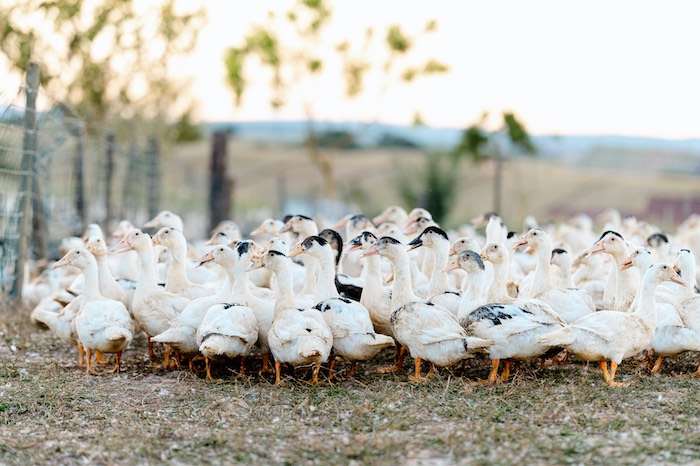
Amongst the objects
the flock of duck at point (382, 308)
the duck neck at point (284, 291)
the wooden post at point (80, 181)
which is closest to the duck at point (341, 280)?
the flock of duck at point (382, 308)

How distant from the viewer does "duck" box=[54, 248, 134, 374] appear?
7.07 m

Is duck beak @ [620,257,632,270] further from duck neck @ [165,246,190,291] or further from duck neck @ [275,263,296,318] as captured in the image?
duck neck @ [165,246,190,291]

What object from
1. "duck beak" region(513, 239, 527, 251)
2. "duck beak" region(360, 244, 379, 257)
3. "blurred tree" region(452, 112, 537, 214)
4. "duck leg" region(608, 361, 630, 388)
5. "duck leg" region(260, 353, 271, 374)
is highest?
"blurred tree" region(452, 112, 537, 214)

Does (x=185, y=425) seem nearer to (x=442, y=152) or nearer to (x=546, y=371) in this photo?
(x=546, y=371)

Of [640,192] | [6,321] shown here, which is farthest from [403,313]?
[640,192]

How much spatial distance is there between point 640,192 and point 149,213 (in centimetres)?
1850

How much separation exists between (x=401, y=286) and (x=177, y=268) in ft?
7.33

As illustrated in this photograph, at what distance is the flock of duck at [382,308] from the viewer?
6.53m

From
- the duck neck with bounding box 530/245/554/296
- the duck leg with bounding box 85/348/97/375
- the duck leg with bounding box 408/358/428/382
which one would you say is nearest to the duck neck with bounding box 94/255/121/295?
the duck leg with bounding box 85/348/97/375

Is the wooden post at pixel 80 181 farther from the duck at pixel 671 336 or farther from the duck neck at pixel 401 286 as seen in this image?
the duck at pixel 671 336

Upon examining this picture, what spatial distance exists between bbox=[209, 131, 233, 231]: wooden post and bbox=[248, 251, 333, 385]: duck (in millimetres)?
8873

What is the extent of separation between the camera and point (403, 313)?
6801mm

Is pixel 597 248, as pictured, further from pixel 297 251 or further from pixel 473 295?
pixel 297 251

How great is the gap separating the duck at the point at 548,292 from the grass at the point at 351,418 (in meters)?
0.51
